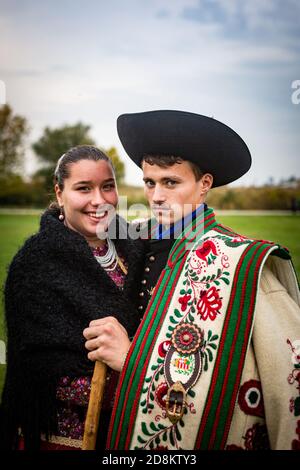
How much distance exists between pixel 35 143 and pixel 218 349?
4985 cm

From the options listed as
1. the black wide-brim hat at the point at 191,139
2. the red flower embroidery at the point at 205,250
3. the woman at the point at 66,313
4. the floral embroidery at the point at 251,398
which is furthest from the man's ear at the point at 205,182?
the floral embroidery at the point at 251,398

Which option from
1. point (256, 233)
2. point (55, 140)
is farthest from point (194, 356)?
point (55, 140)

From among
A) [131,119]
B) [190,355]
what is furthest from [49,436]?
[131,119]

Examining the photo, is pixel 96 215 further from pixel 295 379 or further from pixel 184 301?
pixel 295 379

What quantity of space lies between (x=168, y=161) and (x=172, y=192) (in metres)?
0.15

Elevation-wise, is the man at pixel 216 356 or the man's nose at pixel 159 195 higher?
the man's nose at pixel 159 195

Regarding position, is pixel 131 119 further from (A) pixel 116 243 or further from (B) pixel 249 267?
(B) pixel 249 267

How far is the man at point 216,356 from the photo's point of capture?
63.8 inches

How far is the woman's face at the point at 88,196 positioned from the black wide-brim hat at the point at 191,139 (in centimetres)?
26

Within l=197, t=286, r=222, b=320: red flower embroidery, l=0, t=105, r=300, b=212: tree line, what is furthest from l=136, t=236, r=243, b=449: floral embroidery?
l=0, t=105, r=300, b=212: tree line

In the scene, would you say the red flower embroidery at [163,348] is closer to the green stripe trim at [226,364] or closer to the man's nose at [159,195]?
the green stripe trim at [226,364]

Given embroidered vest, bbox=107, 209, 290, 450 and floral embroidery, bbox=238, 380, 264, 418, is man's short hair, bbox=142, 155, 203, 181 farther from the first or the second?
floral embroidery, bbox=238, 380, 264, 418

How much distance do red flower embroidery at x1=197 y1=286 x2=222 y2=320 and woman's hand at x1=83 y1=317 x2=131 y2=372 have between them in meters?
0.37

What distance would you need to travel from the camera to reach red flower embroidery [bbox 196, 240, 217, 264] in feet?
5.90
